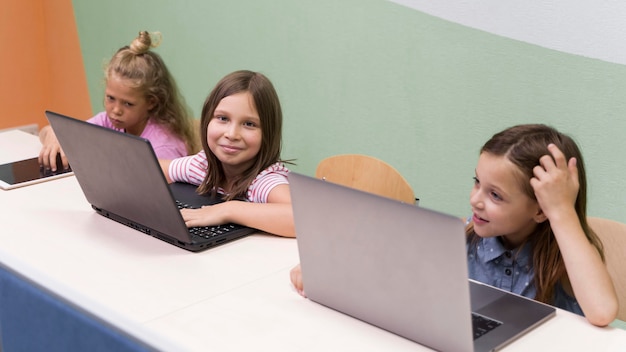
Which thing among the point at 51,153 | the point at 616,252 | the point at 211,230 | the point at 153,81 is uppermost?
the point at 153,81

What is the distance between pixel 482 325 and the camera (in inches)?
45.6

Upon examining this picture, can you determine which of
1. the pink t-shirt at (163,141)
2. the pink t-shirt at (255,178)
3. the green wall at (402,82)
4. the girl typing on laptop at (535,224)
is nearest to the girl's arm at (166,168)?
the pink t-shirt at (255,178)

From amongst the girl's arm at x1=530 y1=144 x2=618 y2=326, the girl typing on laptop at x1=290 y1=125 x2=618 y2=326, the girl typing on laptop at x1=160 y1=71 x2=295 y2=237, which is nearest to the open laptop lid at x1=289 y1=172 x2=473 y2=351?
the girl typing on laptop at x1=290 y1=125 x2=618 y2=326

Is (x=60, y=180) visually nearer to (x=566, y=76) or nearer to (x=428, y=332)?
(x=428, y=332)

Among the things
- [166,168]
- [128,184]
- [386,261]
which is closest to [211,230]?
[128,184]

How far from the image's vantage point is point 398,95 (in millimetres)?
2566

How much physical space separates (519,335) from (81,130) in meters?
0.93

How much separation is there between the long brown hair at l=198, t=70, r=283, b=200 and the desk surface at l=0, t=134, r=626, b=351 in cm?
25

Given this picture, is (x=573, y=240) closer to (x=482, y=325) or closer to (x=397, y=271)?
(x=482, y=325)

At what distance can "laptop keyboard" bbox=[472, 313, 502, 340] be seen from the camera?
1136mm

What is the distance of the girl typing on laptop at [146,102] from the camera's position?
85.7 inches

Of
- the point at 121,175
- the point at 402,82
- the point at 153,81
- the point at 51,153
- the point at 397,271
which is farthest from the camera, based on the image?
the point at 402,82

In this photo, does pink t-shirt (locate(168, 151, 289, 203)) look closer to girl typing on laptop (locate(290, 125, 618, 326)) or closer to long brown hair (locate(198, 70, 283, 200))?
long brown hair (locate(198, 70, 283, 200))

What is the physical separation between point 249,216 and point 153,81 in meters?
0.82
